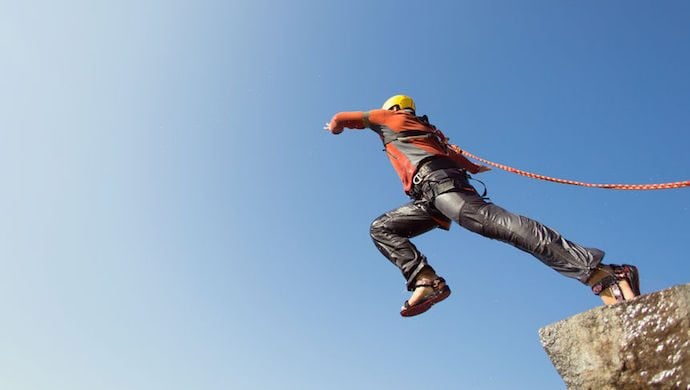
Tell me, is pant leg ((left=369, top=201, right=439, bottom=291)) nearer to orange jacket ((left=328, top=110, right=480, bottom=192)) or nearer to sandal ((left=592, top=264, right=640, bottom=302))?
orange jacket ((left=328, top=110, right=480, bottom=192))

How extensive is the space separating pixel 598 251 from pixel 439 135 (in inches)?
101

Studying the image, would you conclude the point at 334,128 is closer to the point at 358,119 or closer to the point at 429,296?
the point at 358,119

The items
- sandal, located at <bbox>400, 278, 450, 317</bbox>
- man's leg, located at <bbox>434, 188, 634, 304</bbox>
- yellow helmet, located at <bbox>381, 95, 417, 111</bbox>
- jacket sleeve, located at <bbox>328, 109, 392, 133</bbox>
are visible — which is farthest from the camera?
yellow helmet, located at <bbox>381, 95, 417, 111</bbox>

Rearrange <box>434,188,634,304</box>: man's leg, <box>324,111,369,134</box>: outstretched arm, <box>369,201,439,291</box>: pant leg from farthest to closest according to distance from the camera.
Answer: <box>324,111,369,134</box>: outstretched arm < <box>369,201,439,291</box>: pant leg < <box>434,188,634,304</box>: man's leg

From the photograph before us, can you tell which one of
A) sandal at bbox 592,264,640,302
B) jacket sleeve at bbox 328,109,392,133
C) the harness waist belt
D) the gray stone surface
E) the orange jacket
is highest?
jacket sleeve at bbox 328,109,392,133

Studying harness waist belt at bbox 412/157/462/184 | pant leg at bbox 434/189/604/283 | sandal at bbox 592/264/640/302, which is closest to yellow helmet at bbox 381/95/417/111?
harness waist belt at bbox 412/157/462/184

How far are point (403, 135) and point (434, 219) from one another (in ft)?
3.60

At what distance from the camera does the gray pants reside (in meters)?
4.52

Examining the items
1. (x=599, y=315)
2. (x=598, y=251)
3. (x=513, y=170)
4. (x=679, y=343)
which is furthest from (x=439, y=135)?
(x=679, y=343)

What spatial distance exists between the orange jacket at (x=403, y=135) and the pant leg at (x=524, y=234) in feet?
2.41

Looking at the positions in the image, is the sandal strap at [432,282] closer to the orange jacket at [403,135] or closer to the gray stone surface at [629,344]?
the orange jacket at [403,135]

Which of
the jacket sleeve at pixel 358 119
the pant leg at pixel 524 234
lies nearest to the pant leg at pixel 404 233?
the pant leg at pixel 524 234

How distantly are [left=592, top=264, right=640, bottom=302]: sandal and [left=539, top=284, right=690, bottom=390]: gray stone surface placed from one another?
0.55 metres

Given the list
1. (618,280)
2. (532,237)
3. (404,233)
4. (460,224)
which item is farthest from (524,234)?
(404,233)
